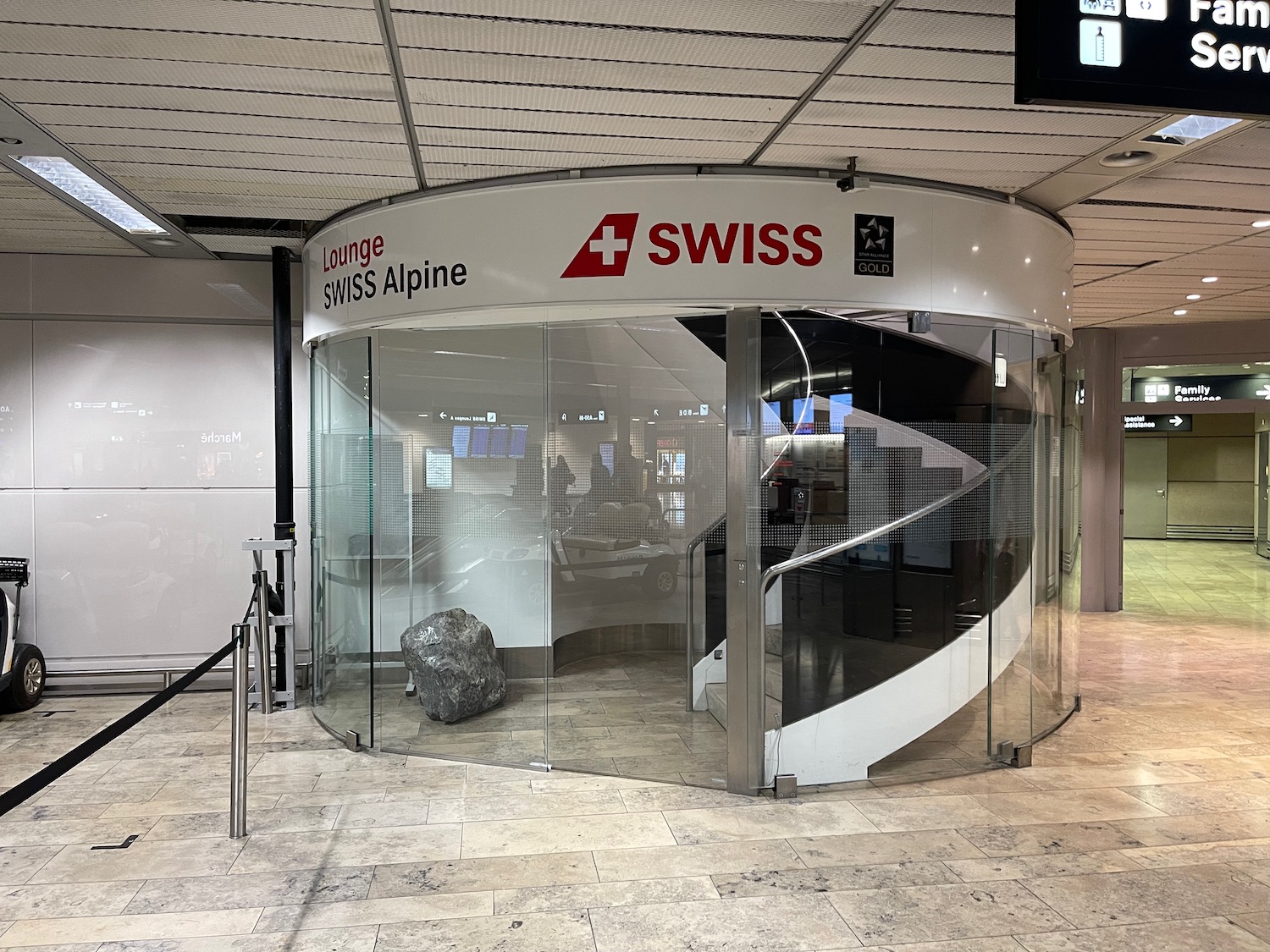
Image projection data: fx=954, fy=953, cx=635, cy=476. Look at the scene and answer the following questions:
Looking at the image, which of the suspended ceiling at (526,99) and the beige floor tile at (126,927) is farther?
the beige floor tile at (126,927)

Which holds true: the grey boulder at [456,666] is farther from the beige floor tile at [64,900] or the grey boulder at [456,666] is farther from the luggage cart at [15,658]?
the luggage cart at [15,658]

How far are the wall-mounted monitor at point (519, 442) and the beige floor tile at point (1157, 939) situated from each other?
2.98 metres

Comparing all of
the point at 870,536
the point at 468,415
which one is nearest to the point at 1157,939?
the point at 870,536

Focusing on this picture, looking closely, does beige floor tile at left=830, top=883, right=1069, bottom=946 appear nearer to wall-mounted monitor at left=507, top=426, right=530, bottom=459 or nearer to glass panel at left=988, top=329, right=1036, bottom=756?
glass panel at left=988, top=329, right=1036, bottom=756

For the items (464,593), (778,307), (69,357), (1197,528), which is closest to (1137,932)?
(778,307)

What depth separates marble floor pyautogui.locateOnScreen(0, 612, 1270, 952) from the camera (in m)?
3.20

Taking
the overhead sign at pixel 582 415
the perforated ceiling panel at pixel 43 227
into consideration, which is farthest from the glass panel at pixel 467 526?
the perforated ceiling panel at pixel 43 227

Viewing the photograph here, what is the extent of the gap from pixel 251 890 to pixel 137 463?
398 cm

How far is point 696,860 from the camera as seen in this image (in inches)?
148

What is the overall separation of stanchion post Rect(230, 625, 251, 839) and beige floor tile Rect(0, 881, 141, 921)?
463 millimetres

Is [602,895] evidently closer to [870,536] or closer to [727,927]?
[727,927]

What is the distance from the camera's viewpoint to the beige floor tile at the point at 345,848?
375 cm

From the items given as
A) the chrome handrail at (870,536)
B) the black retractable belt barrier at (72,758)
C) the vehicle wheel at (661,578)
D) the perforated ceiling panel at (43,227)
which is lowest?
the black retractable belt barrier at (72,758)

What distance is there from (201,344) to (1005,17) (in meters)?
5.52
